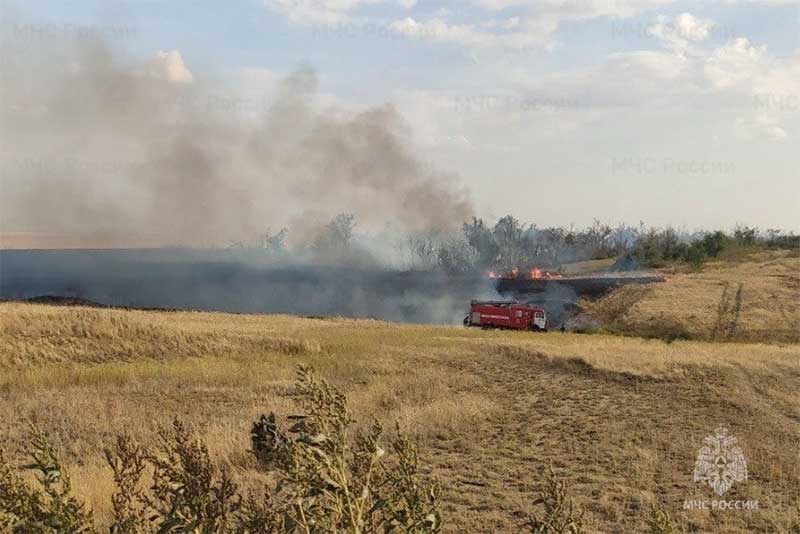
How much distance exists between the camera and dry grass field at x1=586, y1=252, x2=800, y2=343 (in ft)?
141

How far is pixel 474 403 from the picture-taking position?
17328 millimetres

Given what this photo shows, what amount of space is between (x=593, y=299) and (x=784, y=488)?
5208cm

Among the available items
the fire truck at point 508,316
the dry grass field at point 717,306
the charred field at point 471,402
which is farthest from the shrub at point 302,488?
the dry grass field at point 717,306

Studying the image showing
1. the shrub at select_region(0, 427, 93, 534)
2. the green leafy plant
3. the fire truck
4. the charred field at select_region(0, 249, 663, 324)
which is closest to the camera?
the green leafy plant

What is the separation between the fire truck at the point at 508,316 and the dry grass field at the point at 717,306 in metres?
8.44

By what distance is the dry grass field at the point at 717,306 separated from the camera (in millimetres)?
42875

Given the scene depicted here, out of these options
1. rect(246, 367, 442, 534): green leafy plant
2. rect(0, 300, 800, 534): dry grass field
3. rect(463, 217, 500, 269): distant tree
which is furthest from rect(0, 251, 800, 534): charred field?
rect(463, 217, 500, 269): distant tree

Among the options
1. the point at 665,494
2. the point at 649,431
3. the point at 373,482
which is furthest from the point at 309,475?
the point at 649,431

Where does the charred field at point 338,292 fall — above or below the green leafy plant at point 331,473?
below

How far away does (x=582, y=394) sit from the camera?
757 inches

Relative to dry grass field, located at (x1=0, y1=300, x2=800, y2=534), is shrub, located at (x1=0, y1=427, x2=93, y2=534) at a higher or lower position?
higher

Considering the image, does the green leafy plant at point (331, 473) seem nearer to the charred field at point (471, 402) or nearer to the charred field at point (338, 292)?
the charred field at point (471, 402)

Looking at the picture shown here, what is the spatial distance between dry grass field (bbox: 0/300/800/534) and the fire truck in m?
9.87

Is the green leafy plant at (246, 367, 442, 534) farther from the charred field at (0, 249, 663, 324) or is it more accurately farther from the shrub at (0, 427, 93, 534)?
the charred field at (0, 249, 663, 324)
